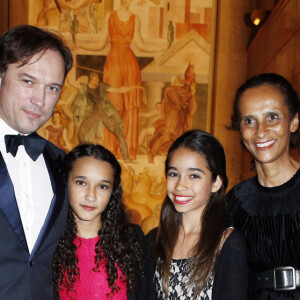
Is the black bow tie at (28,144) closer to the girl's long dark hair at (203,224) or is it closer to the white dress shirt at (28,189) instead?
the white dress shirt at (28,189)

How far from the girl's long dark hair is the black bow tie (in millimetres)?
783

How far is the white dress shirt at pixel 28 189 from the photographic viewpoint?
7.19 ft

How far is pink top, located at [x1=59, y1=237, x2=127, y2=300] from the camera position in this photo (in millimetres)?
2619

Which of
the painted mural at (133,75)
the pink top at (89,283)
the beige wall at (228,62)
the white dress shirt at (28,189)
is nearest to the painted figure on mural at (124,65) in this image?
the painted mural at (133,75)

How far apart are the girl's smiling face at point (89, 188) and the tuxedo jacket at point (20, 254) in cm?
43

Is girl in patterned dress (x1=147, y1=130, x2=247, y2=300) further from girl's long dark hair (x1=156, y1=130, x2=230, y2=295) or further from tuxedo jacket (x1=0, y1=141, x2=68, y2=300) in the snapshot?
tuxedo jacket (x1=0, y1=141, x2=68, y2=300)

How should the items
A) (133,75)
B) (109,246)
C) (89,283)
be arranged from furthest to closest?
(133,75), (109,246), (89,283)

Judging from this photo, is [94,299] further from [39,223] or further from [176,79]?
[176,79]

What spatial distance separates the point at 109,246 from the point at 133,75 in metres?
7.44

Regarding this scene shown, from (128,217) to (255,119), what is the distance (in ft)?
3.76

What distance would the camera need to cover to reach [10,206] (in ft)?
6.83

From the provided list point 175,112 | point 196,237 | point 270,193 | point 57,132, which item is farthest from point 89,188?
A: point 57,132

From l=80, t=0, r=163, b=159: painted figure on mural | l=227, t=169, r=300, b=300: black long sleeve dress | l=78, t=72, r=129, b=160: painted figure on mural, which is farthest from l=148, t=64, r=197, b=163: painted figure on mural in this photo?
l=227, t=169, r=300, b=300: black long sleeve dress

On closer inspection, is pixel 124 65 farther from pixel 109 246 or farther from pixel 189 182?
pixel 189 182
